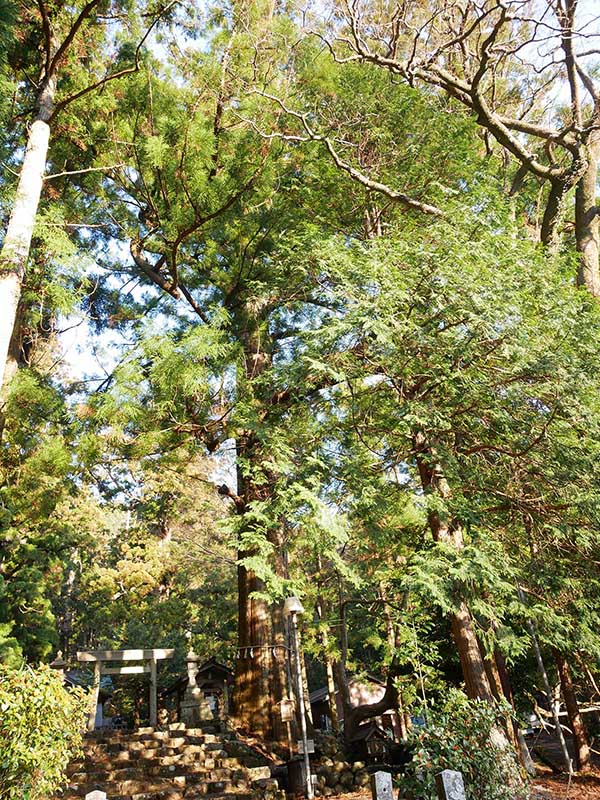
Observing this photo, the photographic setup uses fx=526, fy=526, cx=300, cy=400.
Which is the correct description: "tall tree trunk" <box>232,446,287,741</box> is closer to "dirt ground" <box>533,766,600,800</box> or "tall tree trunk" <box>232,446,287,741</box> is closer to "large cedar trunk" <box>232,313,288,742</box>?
"large cedar trunk" <box>232,313,288,742</box>

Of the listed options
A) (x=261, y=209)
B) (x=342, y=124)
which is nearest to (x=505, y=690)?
(x=261, y=209)

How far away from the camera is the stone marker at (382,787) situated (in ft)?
8.97

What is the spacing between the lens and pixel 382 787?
2766 millimetres

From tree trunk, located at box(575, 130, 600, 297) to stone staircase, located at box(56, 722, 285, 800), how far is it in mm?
8364

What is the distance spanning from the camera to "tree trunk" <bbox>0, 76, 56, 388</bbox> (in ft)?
15.1

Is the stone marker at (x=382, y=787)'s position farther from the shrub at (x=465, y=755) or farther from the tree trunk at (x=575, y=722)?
the tree trunk at (x=575, y=722)

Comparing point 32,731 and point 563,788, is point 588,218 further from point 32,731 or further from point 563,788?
point 32,731

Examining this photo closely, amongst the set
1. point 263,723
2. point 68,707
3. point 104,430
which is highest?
point 104,430

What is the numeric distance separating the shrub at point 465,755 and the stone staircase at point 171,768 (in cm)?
381

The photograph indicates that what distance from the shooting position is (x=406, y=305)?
5.84 meters

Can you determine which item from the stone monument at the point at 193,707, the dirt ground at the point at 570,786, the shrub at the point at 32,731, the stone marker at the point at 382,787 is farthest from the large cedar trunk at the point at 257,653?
the stone marker at the point at 382,787

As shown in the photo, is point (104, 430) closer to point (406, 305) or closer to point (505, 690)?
point (406, 305)

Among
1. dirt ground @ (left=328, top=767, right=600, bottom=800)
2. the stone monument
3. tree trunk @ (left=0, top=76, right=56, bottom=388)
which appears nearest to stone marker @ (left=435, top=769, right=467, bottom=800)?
tree trunk @ (left=0, top=76, right=56, bottom=388)

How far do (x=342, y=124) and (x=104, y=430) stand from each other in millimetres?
5523
